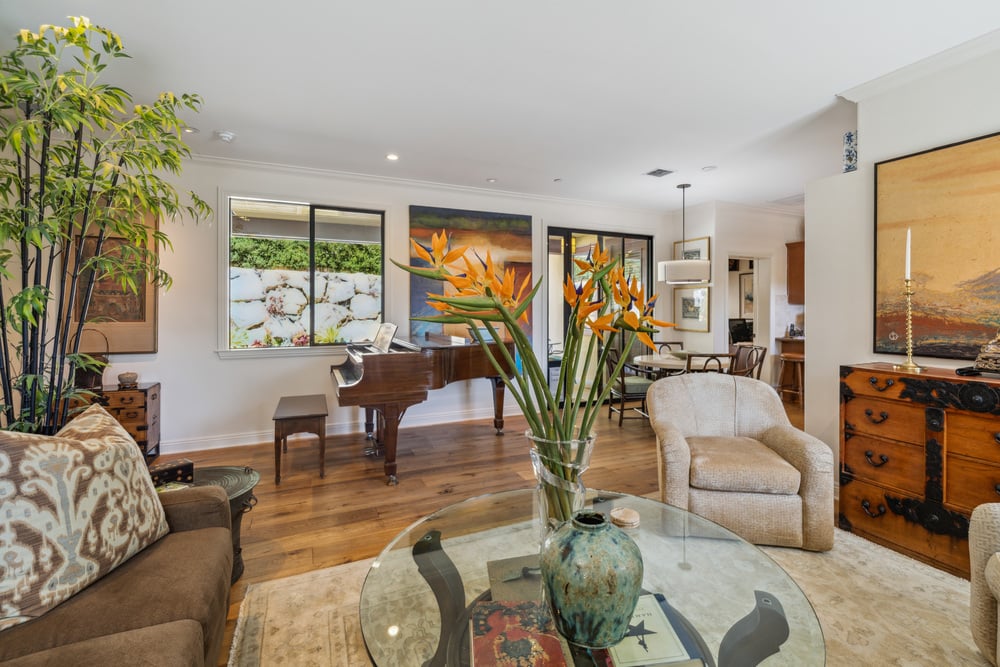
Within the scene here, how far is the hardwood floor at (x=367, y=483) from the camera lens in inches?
91.8

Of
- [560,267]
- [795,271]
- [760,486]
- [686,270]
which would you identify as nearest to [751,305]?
[795,271]

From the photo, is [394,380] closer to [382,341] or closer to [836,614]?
[382,341]

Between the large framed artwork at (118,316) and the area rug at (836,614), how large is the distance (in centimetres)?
287

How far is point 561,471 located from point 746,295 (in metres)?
7.32

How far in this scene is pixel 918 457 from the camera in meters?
2.19

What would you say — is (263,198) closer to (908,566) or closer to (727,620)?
(727,620)

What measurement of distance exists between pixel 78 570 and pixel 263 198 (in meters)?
3.66

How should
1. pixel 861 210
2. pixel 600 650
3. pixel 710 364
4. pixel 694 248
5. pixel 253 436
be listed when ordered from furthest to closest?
pixel 694 248 < pixel 710 364 < pixel 253 436 < pixel 861 210 < pixel 600 650

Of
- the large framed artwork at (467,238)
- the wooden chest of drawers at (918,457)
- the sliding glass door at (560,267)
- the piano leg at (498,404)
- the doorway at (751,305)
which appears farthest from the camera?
the doorway at (751,305)

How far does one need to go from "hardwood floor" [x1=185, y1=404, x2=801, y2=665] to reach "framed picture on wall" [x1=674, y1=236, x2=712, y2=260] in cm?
226

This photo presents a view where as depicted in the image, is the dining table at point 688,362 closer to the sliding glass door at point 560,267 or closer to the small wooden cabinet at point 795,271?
the sliding glass door at point 560,267

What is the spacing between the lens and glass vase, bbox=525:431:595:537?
44.2 inches

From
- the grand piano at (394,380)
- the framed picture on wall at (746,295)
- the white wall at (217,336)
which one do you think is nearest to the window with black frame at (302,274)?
the white wall at (217,336)

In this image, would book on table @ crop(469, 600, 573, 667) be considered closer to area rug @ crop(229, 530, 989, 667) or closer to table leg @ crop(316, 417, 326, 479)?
area rug @ crop(229, 530, 989, 667)
